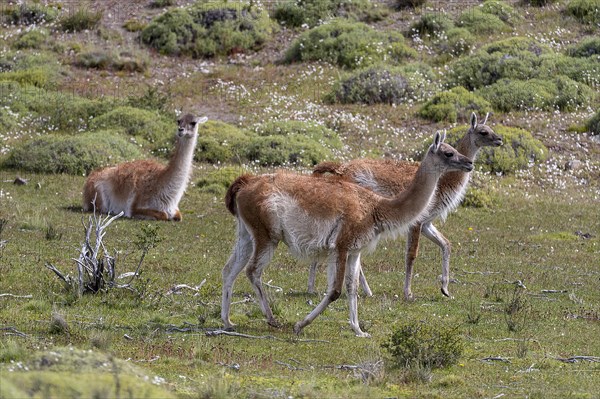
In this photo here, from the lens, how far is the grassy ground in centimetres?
885

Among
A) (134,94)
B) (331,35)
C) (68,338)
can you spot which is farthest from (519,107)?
(68,338)

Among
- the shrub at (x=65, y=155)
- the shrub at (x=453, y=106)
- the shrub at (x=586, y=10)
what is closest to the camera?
the shrub at (x=65, y=155)

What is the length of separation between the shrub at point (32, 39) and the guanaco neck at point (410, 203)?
25.3m

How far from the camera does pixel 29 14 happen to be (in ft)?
122

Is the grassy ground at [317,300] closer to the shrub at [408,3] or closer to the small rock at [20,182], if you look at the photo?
the small rock at [20,182]

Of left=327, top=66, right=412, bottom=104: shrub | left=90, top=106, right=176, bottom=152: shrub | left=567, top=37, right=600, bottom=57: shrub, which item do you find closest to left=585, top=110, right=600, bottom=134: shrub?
left=327, top=66, right=412, bottom=104: shrub

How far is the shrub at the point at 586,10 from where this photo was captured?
116 ft

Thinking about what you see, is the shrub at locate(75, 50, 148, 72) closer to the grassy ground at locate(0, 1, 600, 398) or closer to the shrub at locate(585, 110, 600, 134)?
the grassy ground at locate(0, 1, 600, 398)

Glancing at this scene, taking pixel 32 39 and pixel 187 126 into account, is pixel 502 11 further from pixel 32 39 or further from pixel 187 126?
pixel 187 126

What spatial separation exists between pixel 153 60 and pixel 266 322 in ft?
77.1

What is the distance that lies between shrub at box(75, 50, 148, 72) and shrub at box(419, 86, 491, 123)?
9729mm

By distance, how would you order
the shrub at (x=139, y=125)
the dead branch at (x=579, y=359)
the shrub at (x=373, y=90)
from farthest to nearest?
the shrub at (x=373, y=90) < the shrub at (x=139, y=125) < the dead branch at (x=579, y=359)

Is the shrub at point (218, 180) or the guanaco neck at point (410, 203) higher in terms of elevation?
the guanaco neck at point (410, 203)

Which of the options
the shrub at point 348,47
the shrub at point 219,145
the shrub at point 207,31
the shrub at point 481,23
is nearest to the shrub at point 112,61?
the shrub at point 207,31
